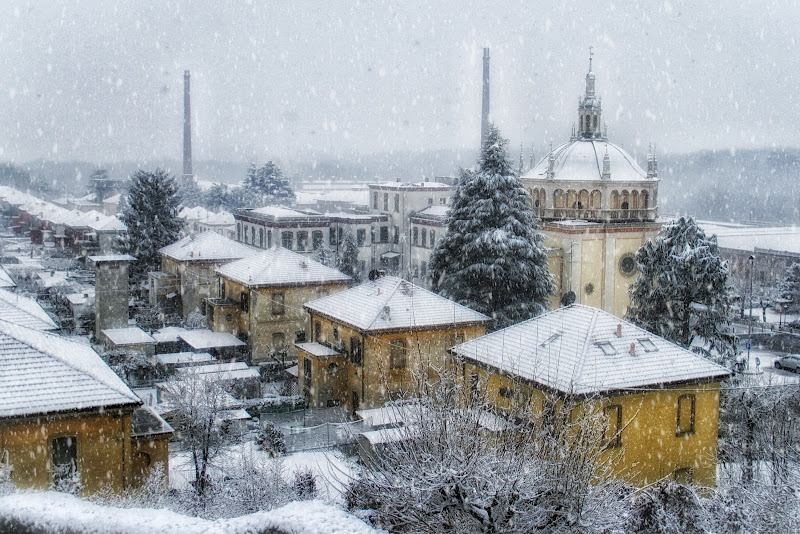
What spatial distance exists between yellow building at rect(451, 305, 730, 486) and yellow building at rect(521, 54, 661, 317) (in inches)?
770

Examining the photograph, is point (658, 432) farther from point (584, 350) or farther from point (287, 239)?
point (287, 239)

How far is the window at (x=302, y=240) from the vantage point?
58.0 m

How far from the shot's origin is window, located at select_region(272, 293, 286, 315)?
3481 centimetres

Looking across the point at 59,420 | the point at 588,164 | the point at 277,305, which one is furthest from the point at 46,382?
the point at 588,164

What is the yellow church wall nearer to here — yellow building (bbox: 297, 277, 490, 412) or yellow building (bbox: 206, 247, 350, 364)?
yellow building (bbox: 297, 277, 490, 412)

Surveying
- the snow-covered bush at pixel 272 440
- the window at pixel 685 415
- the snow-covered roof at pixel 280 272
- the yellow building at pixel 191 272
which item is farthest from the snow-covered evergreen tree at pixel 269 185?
the window at pixel 685 415

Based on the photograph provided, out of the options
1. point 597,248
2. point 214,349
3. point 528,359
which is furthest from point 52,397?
point 597,248

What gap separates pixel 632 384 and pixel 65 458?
1271cm

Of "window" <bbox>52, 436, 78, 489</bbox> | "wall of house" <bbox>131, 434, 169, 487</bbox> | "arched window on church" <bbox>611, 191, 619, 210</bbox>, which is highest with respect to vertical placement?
"arched window on church" <bbox>611, 191, 619, 210</bbox>

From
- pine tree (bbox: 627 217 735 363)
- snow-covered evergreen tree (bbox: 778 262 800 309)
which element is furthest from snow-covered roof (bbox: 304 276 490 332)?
snow-covered evergreen tree (bbox: 778 262 800 309)

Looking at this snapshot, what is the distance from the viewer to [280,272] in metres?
35.5

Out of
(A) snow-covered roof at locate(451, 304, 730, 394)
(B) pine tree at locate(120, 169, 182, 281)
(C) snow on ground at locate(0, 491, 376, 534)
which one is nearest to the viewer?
(C) snow on ground at locate(0, 491, 376, 534)

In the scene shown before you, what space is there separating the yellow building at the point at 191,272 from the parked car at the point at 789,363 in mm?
26624

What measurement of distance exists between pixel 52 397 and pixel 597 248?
31.4m
